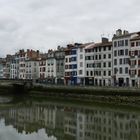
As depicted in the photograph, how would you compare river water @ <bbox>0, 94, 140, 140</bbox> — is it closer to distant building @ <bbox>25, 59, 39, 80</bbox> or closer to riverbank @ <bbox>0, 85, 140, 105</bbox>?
riverbank @ <bbox>0, 85, 140, 105</bbox>

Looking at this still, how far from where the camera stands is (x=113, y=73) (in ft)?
253

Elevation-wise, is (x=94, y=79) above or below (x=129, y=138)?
above

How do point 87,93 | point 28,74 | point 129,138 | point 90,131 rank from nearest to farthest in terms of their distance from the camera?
point 129,138
point 90,131
point 87,93
point 28,74

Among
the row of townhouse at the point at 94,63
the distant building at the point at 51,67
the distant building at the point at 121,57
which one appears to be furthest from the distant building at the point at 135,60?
the distant building at the point at 51,67

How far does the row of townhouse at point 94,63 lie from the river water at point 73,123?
946 inches

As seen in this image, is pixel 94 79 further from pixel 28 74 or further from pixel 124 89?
pixel 28 74

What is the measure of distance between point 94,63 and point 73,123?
46591 mm

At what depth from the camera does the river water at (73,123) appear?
3050 centimetres

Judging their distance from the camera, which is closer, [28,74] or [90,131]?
[90,131]

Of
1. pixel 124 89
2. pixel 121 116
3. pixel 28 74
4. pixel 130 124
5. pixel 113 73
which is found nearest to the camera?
pixel 130 124

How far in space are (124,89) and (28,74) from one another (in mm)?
63099

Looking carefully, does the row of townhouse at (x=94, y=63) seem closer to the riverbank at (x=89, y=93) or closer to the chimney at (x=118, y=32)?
the chimney at (x=118, y=32)

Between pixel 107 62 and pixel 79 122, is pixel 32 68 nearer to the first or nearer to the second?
pixel 107 62

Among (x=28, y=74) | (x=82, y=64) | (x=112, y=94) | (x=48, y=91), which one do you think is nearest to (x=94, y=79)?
(x=82, y=64)
